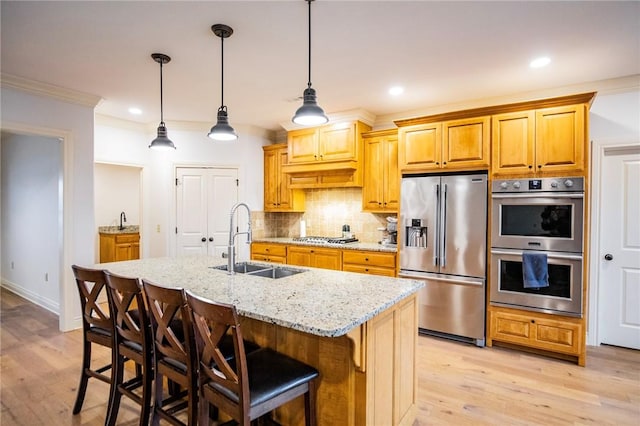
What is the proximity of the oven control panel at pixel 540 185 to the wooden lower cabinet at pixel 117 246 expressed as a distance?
546 centimetres

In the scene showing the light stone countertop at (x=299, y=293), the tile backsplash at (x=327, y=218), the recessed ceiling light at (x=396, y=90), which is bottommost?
the light stone countertop at (x=299, y=293)

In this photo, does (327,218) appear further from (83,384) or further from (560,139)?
(83,384)

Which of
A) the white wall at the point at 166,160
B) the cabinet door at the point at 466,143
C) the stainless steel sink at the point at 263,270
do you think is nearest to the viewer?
the stainless steel sink at the point at 263,270

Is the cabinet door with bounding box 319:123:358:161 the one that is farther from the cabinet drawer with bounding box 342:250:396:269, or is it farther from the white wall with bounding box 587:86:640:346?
the white wall with bounding box 587:86:640:346

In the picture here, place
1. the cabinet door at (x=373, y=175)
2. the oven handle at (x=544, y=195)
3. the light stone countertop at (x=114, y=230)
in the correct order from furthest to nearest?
1. the light stone countertop at (x=114, y=230)
2. the cabinet door at (x=373, y=175)
3. the oven handle at (x=544, y=195)

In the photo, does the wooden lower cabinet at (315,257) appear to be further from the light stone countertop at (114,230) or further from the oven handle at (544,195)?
the light stone countertop at (114,230)

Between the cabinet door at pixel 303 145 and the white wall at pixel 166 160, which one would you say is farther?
the white wall at pixel 166 160

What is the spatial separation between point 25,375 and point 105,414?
3.67ft

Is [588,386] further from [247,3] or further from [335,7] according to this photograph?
[247,3]

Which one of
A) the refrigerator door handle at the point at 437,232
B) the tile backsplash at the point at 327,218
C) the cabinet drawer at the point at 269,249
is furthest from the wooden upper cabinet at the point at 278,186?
the refrigerator door handle at the point at 437,232

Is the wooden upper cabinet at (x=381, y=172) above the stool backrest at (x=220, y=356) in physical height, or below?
above

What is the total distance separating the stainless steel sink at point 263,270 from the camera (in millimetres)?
2631

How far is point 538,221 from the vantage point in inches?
124

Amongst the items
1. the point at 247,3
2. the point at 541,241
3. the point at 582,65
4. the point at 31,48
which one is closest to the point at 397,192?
the point at 541,241
